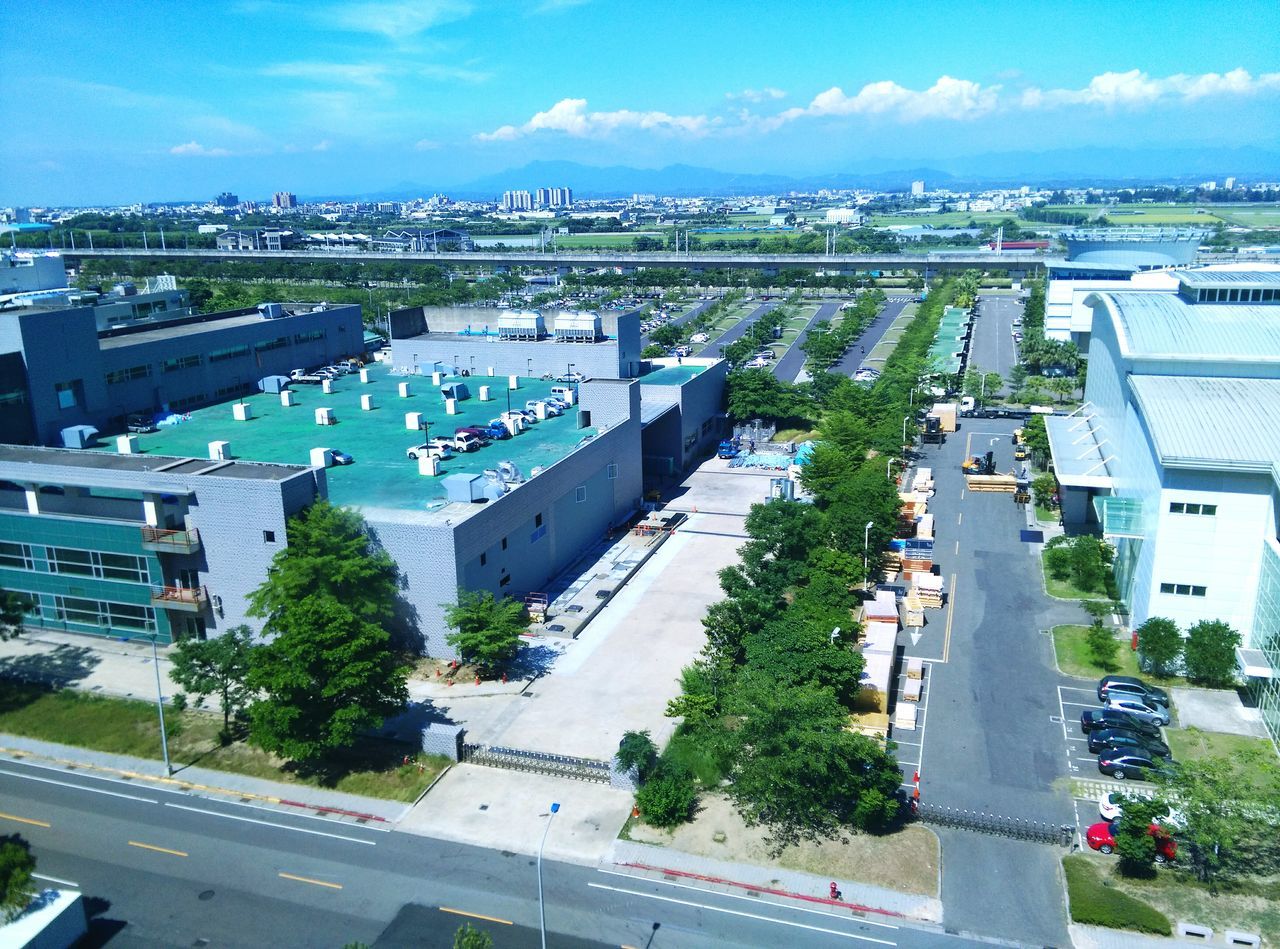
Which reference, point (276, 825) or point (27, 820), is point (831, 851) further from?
point (27, 820)

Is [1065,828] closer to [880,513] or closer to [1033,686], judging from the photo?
[1033,686]

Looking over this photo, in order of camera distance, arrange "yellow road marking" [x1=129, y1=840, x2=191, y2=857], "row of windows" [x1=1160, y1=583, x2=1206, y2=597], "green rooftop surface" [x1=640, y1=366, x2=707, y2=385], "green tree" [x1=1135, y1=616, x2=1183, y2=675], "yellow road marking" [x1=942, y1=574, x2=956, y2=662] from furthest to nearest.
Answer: "green rooftop surface" [x1=640, y1=366, x2=707, y2=385] → "yellow road marking" [x1=942, y1=574, x2=956, y2=662] → "row of windows" [x1=1160, y1=583, x2=1206, y2=597] → "green tree" [x1=1135, y1=616, x2=1183, y2=675] → "yellow road marking" [x1=129, y1=840, x2=191, y2=857]

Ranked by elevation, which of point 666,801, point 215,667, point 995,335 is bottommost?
point 666,801

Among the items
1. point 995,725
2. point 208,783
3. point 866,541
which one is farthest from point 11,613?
point 995,725

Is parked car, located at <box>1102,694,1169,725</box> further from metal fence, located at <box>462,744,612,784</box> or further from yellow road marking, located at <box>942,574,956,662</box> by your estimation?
metal fence, located at <box>462,744,612,784</box>

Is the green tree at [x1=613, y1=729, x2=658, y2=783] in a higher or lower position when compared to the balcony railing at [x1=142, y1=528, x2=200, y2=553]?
lower

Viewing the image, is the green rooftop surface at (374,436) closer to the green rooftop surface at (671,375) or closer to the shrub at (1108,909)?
the green rooftop surface at (671,375)

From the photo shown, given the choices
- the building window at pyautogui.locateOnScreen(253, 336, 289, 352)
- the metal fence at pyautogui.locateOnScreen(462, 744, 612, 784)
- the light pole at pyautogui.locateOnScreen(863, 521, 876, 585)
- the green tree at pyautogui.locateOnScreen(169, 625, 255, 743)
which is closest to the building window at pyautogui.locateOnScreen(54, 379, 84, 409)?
the building window at pyautogui.locateOnScreen(253, 336, 289, 352)

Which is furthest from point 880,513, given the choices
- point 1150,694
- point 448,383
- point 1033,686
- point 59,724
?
point 59,724

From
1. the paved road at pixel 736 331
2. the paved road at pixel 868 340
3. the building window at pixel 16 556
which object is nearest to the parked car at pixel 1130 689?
the building window at pixel 16 556
